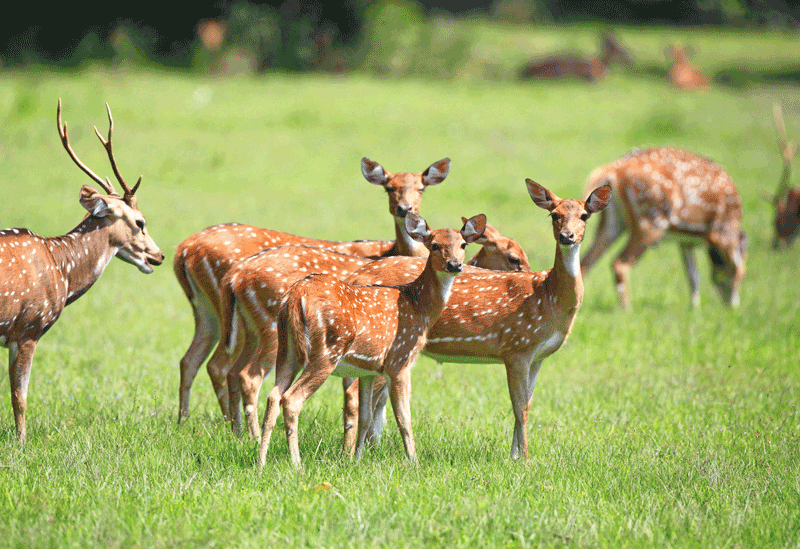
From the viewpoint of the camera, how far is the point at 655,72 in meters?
29.5

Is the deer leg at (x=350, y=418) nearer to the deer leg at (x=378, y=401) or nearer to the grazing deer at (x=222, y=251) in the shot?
the deer leg at (x=378, y=401)

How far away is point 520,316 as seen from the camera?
522 cm

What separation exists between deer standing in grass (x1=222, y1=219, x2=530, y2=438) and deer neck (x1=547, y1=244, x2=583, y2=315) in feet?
2.10

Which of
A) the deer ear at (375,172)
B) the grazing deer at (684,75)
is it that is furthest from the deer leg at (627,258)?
the grazing deer at (684,75)

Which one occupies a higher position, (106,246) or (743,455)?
(106,246)

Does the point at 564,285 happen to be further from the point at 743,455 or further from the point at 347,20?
the point at 347,20

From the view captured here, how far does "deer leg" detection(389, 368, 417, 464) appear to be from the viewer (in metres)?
4.79

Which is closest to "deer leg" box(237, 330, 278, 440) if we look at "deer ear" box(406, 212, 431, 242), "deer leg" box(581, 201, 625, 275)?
"deer ear" box(406, 212, 431, 242)

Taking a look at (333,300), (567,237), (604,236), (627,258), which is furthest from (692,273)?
(333,300)

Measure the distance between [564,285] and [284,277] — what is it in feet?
5.56

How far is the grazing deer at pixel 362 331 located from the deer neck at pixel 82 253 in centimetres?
150

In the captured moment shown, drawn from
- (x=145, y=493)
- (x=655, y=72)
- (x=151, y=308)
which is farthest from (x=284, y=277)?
(x=655, y=72)

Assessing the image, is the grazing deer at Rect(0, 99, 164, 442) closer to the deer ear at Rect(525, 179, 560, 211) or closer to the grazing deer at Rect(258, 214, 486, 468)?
the grazing deer at Rect(258, 214, 486, 468)

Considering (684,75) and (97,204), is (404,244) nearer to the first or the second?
(97,204)
